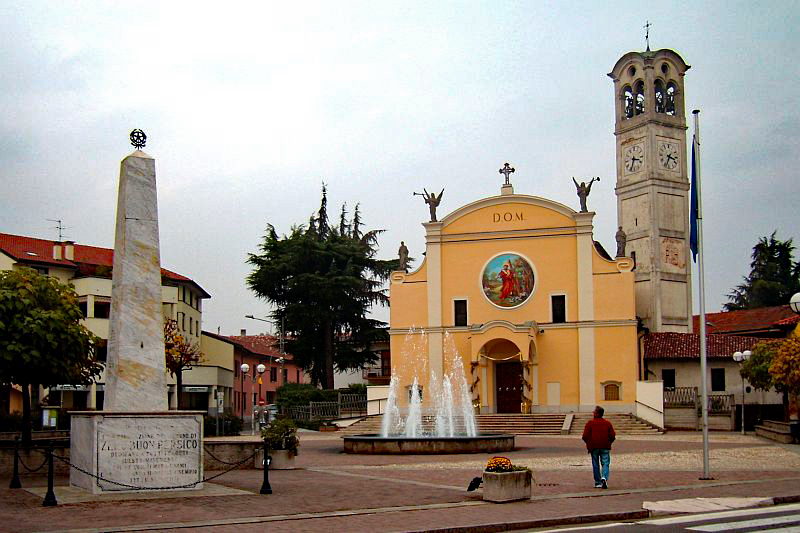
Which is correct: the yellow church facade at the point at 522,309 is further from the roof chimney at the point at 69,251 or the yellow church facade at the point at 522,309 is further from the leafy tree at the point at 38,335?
the leafy tree at the point at 38,335

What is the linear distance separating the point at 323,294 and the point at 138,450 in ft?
129

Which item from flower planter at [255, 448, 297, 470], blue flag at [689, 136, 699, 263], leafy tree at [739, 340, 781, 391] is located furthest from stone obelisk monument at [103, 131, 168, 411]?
leafy tree at [739, 340, 781, 391]

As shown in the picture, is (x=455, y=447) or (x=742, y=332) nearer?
(x=455, y=447)

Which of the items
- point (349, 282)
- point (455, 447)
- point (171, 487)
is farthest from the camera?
point (349, 282)

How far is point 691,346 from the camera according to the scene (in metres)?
50.0

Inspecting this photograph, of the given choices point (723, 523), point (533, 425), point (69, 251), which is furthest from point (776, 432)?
point (69, 251)

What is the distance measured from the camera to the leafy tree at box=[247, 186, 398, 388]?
5441 cm

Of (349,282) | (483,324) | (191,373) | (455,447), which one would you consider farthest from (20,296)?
(191,373)

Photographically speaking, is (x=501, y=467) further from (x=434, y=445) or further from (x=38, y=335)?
(x=434, y=445)

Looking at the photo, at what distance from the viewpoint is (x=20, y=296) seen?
19891 millimetres

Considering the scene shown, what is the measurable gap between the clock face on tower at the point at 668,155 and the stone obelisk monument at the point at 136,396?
160ft

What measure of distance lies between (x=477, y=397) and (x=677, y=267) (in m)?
20.4

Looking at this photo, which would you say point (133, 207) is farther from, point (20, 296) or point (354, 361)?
point (354, 361)

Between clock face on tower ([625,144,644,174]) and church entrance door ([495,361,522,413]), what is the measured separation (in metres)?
20.5
